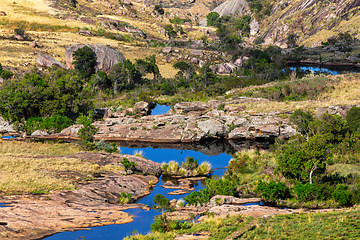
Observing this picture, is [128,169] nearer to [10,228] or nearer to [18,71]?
[10,228]

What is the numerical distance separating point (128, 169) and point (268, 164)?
43.8 ft

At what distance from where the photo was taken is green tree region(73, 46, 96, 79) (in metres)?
69.8

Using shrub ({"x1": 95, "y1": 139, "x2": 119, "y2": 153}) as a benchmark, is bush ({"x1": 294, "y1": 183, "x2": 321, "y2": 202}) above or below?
above

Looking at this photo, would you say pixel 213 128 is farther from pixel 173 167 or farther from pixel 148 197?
pixel 148 197

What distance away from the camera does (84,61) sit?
70688 millimetres

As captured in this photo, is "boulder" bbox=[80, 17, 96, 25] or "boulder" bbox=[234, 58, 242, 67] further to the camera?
"boulder" bbox=[80, 17, 96, 25]

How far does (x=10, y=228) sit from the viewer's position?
1543 centimetres

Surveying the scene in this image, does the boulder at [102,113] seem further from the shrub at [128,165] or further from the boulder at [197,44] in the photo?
the boulder at [197,44]

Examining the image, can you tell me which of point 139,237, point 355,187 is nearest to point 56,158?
point 139,237

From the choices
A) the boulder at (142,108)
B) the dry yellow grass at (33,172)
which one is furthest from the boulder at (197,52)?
the dry yellow grass at (33,172)

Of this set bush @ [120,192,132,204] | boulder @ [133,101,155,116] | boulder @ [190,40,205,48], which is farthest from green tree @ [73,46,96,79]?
bush @ [120,192,132,204]

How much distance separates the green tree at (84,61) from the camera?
69750mm

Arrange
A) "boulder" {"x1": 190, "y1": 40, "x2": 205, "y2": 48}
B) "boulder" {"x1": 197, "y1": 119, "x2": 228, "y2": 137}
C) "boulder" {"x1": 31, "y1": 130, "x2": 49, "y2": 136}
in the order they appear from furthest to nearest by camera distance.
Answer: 1. "boulder" {"x1": 190, "y1": 40, "x2": 205, "y2": 48}
2. "boulder" {"x1": 31, "y1": 130, "x2": 49, "y2": 136}
3. "boulder" {"x1": 197, "y1": 119, "x2": 228, "y2": 137}

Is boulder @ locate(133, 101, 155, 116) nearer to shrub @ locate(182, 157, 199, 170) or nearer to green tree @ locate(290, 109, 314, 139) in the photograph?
shrub @ locate(182, 157, 199, 170)
